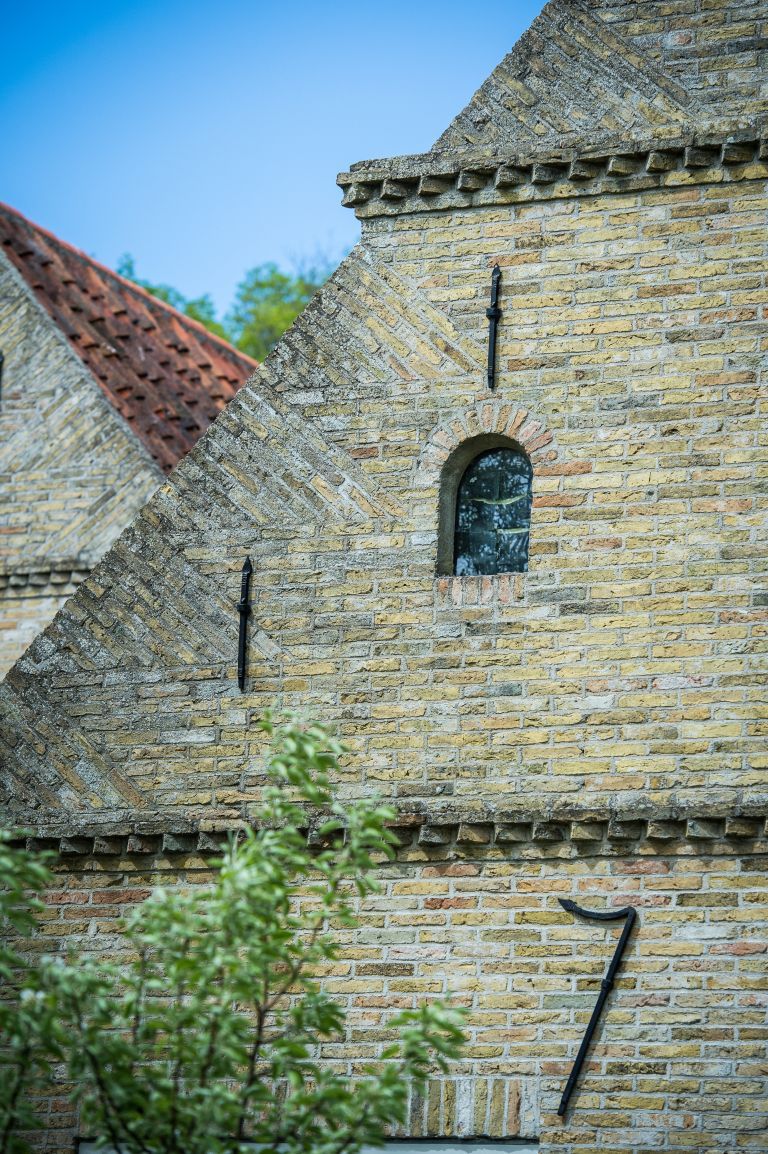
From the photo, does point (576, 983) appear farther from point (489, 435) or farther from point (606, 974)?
point (489, 435)

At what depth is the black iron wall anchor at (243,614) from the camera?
384 inches

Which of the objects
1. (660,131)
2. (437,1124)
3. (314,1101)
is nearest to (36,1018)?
(314,1101)

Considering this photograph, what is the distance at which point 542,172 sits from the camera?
9.86 metres

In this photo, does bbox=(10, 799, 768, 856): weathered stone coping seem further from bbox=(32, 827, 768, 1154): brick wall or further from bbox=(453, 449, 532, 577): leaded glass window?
bbox=(453, 449, 532, 577): leaded glass window

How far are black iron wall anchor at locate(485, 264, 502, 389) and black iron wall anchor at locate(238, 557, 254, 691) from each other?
154cm

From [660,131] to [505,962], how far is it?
162 inches

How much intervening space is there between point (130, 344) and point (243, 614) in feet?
18.8

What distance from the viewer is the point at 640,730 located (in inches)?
352

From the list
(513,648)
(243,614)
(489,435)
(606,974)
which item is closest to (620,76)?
(489,435)

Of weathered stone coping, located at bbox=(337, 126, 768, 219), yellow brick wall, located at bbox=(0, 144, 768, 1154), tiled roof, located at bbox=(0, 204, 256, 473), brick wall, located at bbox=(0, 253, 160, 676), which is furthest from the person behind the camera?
tiled roof, located at bbox=(0, 204, 256, 473)

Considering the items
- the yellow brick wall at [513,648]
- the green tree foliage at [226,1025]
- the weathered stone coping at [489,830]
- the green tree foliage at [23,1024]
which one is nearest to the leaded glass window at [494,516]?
the yellow brick wall at [513,648]

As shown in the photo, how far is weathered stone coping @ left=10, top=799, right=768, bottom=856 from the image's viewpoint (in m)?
8.66

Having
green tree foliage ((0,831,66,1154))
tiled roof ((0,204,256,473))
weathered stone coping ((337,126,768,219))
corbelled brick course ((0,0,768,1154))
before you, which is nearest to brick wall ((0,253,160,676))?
tiled roof ((0,204,256,473))

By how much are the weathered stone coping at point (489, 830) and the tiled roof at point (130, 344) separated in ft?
14.6
